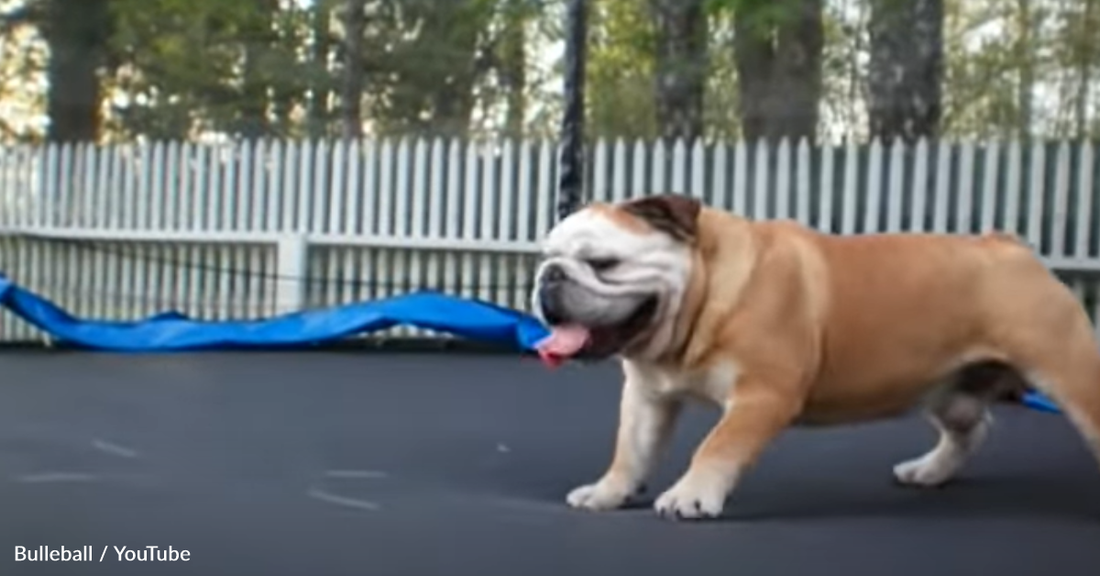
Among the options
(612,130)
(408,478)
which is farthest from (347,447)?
(612,130)

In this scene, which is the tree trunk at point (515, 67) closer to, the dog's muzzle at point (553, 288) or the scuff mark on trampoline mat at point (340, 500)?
the scuff mark on trampoline mat at point (340, 500)

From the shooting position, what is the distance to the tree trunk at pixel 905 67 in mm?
6570

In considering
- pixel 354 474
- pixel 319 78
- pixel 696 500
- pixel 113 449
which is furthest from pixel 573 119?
pixel 696 500

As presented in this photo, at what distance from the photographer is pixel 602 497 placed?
216cm

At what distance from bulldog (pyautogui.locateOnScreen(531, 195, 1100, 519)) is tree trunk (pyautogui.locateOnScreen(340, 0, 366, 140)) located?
208 inches

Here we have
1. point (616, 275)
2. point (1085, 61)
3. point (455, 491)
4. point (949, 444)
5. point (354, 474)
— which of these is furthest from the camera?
point (1085, 61)

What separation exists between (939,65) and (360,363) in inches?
117

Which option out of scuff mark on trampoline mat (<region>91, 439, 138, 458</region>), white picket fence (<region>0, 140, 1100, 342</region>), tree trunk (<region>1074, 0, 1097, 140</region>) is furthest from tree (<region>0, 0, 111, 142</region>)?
scuff mark on trampoline mat (<region>91, 439, 138, 458</region>)

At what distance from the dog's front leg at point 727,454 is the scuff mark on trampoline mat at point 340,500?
364mm

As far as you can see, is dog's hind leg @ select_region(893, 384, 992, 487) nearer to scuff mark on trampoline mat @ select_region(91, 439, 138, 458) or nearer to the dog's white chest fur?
the dog's white chest fur

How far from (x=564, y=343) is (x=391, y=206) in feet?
16.2

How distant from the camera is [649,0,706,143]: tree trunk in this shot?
6.91 metres

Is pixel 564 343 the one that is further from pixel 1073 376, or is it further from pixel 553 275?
pixel 1073 376

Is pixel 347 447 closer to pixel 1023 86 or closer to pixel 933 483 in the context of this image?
pixel 933 483
